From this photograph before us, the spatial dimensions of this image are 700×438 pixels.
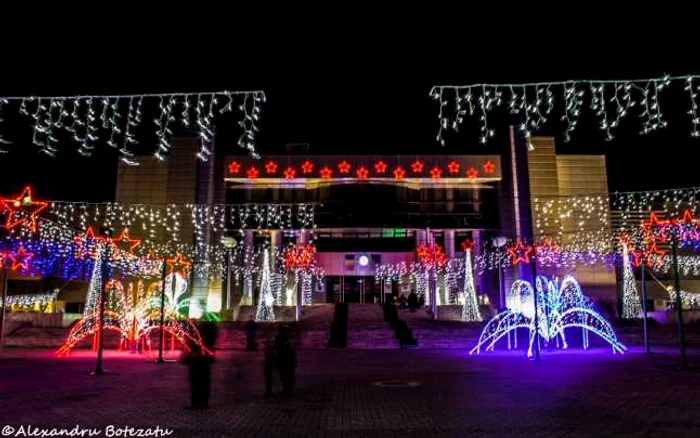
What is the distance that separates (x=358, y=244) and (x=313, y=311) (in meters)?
7.60

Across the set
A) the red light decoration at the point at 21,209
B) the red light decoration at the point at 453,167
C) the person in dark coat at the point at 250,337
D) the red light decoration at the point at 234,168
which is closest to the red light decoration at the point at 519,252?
the red light decoration at the point at 453,167

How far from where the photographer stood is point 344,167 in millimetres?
39281

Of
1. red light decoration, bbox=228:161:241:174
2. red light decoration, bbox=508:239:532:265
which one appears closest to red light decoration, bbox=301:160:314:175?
red light decoration, bbox=228:161:241:174

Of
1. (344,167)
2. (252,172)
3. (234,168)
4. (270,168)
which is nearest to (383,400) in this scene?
(344,167)

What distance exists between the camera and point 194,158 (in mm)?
38719

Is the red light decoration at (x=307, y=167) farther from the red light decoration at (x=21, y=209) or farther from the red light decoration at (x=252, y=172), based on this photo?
the red light decoration at (x=21, y=209)

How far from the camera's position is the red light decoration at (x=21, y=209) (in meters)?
18.5

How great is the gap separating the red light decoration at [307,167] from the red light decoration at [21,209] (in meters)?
19.9

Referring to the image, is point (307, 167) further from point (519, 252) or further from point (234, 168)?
point (519, 252)

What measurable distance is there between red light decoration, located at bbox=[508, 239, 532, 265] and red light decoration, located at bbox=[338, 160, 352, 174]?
11826 millimetres

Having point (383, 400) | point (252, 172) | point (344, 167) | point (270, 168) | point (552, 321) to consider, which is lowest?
point (383, 400)

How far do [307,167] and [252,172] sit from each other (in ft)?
11.8

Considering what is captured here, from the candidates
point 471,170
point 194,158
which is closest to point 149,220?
point 194,158

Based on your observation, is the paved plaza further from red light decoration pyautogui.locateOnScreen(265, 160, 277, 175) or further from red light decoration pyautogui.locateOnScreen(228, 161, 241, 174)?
red light decoration pyautogui.locateOnScreen(228, 161, 241, 174)
